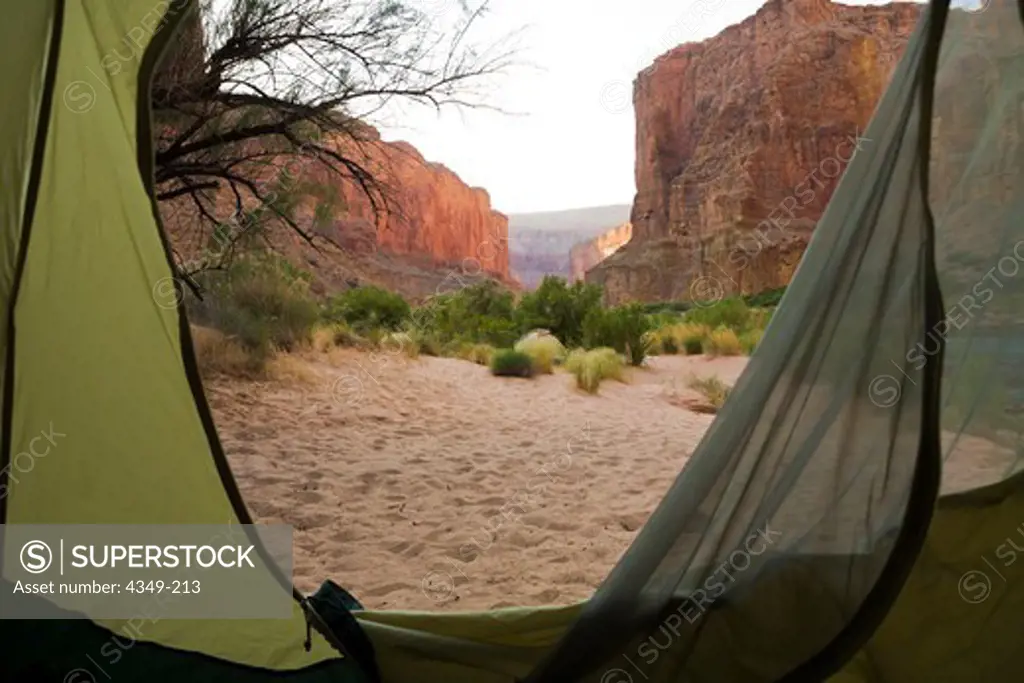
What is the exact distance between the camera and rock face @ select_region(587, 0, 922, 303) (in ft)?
69.1

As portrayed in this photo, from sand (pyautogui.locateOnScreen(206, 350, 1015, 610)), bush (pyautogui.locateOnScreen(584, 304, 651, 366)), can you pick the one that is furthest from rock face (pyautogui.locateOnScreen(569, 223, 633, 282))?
sand (pyautogui.locateOnScreen(206, 350, 1015, 610))

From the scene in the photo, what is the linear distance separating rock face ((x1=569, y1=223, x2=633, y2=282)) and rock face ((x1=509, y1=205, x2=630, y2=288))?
362 millimetres

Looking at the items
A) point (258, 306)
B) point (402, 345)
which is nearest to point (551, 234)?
point (402, 345)

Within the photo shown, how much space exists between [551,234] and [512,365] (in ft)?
112

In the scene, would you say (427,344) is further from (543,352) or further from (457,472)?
(457,472)

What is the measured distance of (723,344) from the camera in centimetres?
1094

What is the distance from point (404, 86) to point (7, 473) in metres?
3.06

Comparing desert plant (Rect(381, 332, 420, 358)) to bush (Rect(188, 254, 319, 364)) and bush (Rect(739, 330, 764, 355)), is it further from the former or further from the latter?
bush (Rect(739, 330, 764, 355))

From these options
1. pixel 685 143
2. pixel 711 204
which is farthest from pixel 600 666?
pixel 685 143

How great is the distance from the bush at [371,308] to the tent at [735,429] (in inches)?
422

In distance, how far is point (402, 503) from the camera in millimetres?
3713

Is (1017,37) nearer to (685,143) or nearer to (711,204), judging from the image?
(711,204)

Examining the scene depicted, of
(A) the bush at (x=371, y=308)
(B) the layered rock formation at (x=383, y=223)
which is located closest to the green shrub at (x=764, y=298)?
(B) the layered rock formation at (x=383, y=223)

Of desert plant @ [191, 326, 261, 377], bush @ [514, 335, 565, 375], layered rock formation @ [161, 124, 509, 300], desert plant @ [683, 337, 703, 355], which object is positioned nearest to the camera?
layered rock formation @ [161, 124, 509, 300]
